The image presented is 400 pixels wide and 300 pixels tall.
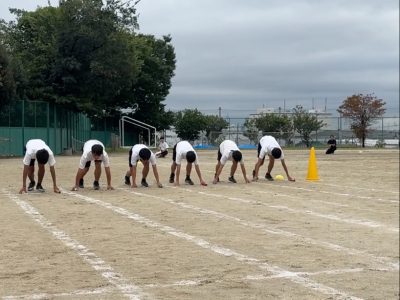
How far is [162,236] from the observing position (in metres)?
8.49

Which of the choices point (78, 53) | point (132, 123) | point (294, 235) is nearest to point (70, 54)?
point (78, 53)

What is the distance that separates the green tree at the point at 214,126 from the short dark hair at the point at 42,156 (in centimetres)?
4990

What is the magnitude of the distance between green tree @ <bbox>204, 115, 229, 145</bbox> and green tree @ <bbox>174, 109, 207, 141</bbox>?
104cm

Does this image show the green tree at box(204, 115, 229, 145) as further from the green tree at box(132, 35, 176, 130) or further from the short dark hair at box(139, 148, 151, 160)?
the short dark hair at box(139, 148, 151, 160)

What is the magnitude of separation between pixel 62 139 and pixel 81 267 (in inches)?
1426

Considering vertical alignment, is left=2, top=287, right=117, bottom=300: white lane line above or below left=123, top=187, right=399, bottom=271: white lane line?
below

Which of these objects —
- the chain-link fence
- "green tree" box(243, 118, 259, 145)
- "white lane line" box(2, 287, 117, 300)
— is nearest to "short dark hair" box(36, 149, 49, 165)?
"white lane line" box(2, 287, 117, 300)

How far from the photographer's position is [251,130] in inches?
2707

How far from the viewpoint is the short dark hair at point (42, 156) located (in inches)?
539

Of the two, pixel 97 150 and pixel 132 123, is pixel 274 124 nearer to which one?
pixel 132 123

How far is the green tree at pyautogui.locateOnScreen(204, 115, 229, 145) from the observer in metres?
64.1

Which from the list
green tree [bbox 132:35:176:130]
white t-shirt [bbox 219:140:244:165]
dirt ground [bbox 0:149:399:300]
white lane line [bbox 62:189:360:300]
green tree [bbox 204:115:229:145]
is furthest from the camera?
green tree [bbox 204:115:229:145]

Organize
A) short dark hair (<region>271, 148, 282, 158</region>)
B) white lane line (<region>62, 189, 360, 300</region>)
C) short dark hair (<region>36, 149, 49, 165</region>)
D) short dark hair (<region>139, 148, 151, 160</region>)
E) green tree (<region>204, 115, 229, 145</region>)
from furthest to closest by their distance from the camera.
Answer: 1. green tree (<region>204, 115, 229, 145</region>)
2. short dark hair (<region>271, 148, 282, 158</region>)
3. short dark hair (<region>139, 148, 151, 160</region>)
4. short dark hair (<region>36, 149, 49, 165</region>)
5. white lane line (<region>62, 189, 360, 300</region>)

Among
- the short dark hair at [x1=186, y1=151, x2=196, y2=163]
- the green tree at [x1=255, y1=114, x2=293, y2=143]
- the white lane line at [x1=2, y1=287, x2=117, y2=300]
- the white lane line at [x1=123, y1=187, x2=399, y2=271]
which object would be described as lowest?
the white lane line at [x1=2, y1=287, x2=117, y2=300]
